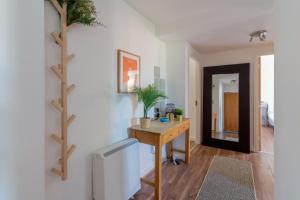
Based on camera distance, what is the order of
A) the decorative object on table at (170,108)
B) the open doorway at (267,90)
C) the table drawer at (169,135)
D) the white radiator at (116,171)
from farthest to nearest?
the open doorway at (267,90) < the decorative object on table at (170,108) < the table drawer at (169,135) < the white radiator at (116,171)

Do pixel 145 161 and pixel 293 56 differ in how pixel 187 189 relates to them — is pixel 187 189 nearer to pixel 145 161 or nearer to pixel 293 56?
pixel 145 161

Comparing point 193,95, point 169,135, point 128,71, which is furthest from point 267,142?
point 128,71

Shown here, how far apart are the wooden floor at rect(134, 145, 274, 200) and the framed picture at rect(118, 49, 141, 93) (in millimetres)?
1355

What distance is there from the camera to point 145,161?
2.43 meters

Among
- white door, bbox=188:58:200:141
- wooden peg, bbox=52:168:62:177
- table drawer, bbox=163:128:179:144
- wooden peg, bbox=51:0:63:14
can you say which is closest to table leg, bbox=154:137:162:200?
table drawer, bbox=163:128:179:144

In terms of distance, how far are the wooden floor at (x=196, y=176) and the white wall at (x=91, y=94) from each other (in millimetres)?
877

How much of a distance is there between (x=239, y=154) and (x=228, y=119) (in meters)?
0.76

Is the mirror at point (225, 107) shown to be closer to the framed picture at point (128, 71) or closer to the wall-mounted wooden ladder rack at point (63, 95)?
the framed picture at point (128, 71)

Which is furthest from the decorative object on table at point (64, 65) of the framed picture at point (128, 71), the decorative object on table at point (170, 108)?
the decorative object on table at point (170, 108)

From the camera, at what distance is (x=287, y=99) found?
742 millimetres

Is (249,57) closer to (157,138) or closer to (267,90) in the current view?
(157,138)

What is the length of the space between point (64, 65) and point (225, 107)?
342 centimetres

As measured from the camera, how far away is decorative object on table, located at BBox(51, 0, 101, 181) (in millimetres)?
1151

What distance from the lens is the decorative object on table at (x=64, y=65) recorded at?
1151 mm
